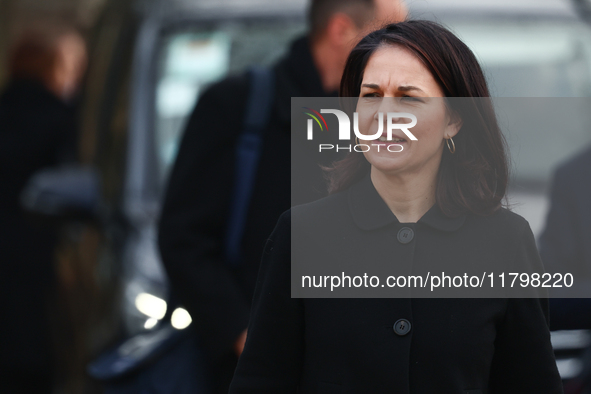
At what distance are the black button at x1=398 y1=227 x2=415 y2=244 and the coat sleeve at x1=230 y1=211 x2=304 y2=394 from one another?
0.29ft

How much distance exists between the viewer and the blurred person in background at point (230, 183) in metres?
0.77

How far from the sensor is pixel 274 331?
643 millimetres

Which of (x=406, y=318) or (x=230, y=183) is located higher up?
(x=230, y=183)

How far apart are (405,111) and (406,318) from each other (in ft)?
0.53

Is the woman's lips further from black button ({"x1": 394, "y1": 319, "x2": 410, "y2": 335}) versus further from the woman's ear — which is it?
black button ({"x1": 394, "y1": 319, "x2": 410, "y2": 335})

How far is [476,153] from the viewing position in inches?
22.4

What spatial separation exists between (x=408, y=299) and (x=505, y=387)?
0.12 metres

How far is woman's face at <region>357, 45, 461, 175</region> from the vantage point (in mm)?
565

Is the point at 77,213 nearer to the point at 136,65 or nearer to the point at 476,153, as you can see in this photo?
the point at 136,65

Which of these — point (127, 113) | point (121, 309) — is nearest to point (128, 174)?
point (127, 113)

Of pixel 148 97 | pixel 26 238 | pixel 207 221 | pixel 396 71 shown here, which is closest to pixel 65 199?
pixel 148 97

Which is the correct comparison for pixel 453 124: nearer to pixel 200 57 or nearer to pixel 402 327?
pixel 402 327

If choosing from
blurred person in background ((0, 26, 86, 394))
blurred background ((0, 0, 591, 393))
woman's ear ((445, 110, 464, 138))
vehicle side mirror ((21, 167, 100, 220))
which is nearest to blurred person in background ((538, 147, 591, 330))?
woman's ear ((445, 110, 464, 138))

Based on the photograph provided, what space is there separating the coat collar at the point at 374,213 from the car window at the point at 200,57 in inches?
96.7
